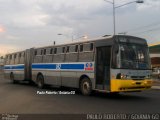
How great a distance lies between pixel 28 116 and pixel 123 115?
3147mm

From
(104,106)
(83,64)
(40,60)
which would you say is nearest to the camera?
(104,106)

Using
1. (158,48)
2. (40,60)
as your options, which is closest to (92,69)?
(40,60)

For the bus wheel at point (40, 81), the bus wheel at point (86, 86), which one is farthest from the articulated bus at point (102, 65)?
the bus wheel at point (40, 81)

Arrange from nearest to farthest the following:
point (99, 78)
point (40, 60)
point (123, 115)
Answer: point (123, 115)
point (99, 78)
point (40, 60)

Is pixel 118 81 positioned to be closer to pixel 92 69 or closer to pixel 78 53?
pixel 92 69

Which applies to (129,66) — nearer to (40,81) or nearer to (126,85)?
(126,85)

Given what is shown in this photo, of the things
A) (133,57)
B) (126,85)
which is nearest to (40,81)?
(133,57)

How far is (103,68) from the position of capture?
1770 centimetres

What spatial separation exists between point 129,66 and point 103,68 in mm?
1526

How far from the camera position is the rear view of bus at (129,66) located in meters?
16.5

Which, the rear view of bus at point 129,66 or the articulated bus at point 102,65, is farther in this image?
the articulated bus at point 102,65

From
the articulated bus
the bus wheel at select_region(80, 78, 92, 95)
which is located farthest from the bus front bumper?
the bus wheel at select_region(80, 78, 92, 95)

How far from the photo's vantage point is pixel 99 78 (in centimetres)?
1792

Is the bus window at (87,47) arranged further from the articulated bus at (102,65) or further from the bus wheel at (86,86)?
the bus wheel at (86,86)
